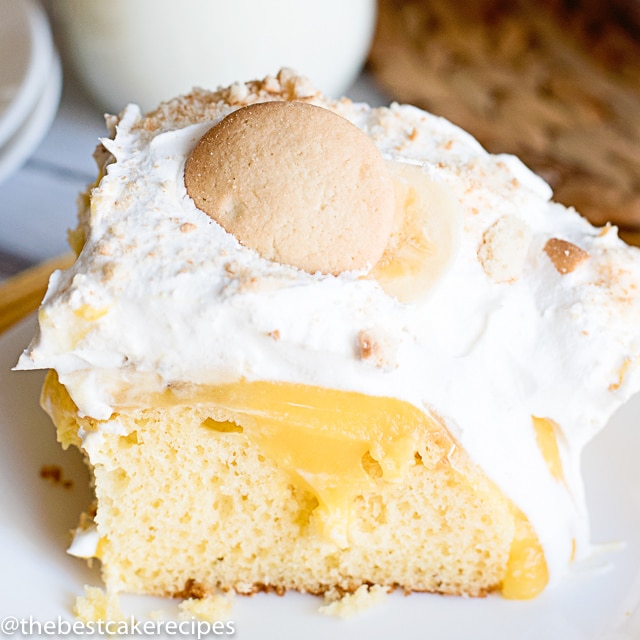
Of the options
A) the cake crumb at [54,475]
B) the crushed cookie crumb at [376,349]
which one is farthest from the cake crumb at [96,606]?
the crushed cookie crumb at [376,349]

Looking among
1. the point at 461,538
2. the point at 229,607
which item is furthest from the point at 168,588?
the point at 461,538

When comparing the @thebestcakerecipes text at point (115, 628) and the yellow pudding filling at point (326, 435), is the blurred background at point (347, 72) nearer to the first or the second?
the yellow pudding filling at point (326, 435)

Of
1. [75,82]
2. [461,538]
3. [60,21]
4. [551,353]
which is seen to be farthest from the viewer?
[75,82]

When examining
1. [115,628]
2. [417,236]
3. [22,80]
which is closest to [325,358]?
[417,236]

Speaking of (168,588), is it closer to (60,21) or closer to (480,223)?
(480,223)

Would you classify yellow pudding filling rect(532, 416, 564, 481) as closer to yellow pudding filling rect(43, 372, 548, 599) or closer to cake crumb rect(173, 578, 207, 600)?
yellow pudding filling rect(43, 372, 548, 599)

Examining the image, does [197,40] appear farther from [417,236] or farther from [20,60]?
[417,236]

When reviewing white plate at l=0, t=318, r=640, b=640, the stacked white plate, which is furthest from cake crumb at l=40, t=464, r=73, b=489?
the stacked white plate
